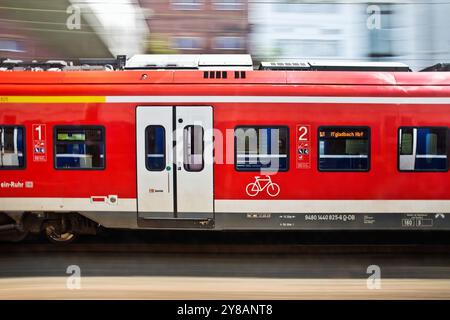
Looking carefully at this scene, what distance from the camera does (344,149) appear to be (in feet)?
20.9

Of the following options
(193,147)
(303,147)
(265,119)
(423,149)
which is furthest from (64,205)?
(423,149)

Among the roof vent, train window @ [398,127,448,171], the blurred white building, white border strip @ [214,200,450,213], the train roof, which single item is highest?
the blurred white building

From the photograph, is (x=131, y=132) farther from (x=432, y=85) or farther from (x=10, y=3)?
(x=10, y=3)

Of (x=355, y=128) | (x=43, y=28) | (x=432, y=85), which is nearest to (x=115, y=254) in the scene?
(x=355, y=128)

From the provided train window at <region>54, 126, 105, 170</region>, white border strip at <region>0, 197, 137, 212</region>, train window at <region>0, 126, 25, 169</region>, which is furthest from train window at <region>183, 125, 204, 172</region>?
train window at <region>0, 126, 25, 169</region>

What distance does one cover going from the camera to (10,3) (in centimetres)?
1095

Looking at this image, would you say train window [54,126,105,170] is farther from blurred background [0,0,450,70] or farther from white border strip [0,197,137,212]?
blurred background [0,0,450,70]

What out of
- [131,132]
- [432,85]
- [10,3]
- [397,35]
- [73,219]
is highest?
[10,3]

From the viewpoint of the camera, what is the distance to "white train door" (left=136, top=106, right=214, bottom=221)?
6344mm

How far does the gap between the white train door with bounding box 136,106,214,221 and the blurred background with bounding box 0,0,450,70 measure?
13.8ft

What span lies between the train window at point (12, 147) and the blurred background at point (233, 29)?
407 centimetres

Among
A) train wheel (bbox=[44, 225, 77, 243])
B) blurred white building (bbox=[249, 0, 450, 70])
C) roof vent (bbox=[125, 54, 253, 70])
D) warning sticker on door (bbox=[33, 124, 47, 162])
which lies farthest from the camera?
blurred white building (bbox=[249, 0, 450, 70])

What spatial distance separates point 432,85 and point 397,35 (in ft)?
13.7
